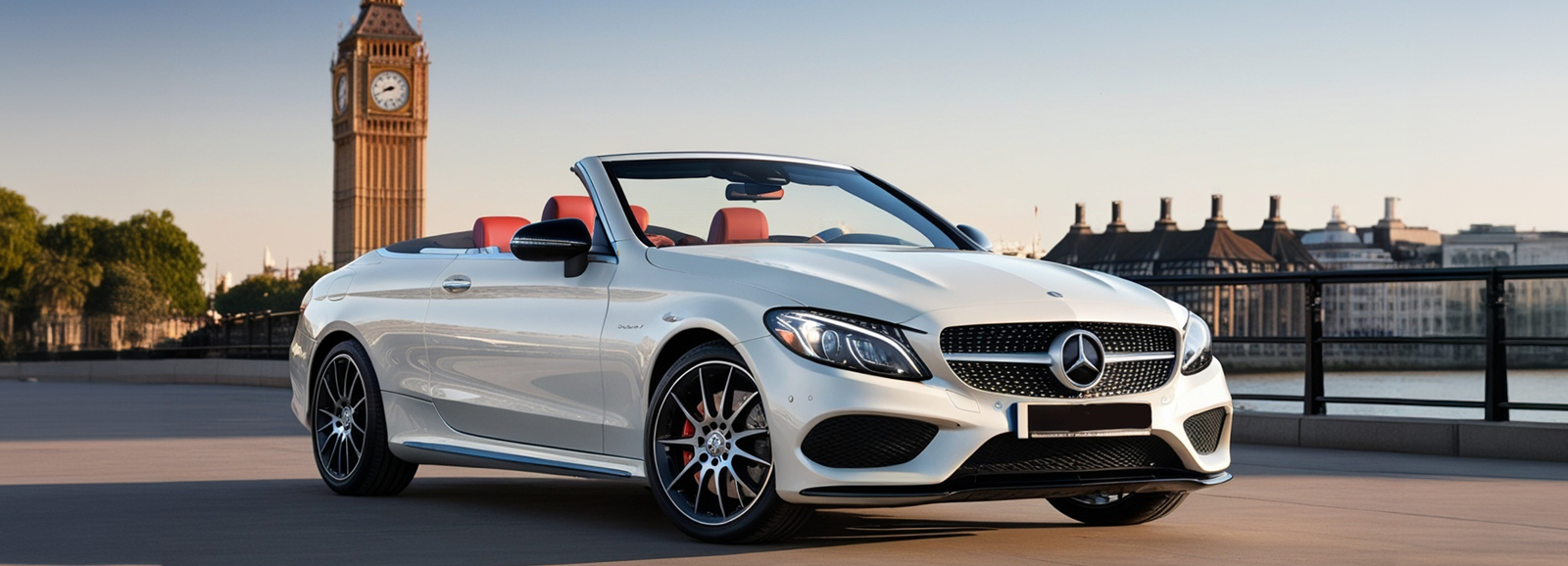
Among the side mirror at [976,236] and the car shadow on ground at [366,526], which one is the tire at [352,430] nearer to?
the car shadow on ground at [366,526]

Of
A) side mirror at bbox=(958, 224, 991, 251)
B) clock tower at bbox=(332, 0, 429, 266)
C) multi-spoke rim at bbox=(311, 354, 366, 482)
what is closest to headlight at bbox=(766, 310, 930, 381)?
side mirror at bbox=(958, 224, 991, 251)

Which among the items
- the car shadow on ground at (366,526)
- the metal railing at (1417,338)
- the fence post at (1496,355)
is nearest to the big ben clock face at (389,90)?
the metal railing at (1417,338)

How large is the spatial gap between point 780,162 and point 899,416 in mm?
2092

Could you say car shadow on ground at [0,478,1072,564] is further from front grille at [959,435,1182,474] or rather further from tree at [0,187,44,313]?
tree at [0,187,44,313]

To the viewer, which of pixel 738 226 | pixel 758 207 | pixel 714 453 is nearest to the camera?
pixel 714 453

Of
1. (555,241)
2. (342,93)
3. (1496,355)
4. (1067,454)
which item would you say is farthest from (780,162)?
(342,93)

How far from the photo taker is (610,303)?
250 inches

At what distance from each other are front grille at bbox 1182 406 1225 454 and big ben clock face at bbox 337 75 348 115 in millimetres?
160561

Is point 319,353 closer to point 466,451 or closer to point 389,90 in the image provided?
point 466,451

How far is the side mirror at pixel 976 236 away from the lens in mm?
7050

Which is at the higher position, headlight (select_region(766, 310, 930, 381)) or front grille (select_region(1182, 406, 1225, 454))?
headlight (select_region(766, 310, 930, 381))

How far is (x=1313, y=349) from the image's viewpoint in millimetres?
12344

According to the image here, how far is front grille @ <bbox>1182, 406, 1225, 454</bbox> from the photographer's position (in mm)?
5883

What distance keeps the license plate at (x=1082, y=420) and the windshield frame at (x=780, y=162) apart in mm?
1411
